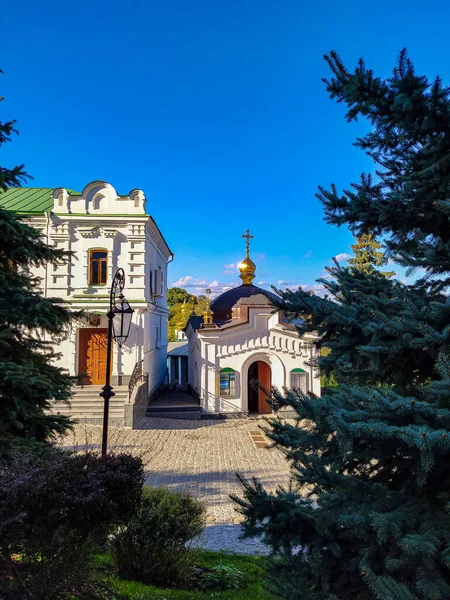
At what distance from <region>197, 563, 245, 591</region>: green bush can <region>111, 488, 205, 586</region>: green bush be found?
1.00 feet

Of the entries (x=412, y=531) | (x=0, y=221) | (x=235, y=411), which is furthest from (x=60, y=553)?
(x=235, y=411)

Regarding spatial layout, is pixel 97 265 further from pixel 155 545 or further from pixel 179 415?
pixel 155 545

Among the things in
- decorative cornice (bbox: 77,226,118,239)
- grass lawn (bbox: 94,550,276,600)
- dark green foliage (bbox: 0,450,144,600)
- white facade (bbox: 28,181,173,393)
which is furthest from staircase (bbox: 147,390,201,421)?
dark green foliage (bbox: 0,450,144,600)

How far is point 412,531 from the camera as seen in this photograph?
2426 mm

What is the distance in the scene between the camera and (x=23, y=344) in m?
6.01

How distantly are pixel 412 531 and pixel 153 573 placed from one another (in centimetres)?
371

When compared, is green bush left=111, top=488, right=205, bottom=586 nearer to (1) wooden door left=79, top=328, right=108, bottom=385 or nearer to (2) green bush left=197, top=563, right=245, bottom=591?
(2) green bush left=197, top=563, right=245, bottom=591

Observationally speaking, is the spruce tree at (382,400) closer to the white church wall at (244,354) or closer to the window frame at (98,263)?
the white church wall at (244,354)

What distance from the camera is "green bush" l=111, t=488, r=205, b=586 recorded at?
15.8 ft

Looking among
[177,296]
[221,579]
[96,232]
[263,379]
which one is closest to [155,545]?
[221,579]

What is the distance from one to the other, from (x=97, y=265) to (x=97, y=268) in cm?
13

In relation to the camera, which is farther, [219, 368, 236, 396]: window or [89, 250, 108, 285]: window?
[89, 250, 108, 285]: window

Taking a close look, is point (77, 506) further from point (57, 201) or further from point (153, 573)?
point (57, 201)

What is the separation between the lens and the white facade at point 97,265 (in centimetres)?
1672
